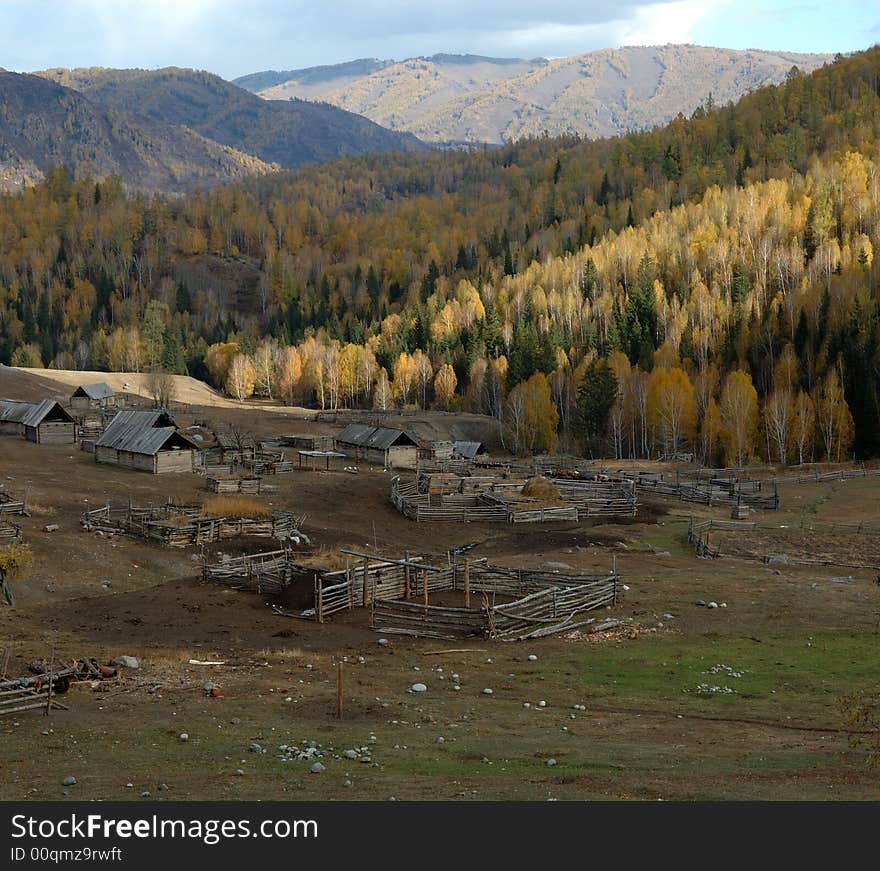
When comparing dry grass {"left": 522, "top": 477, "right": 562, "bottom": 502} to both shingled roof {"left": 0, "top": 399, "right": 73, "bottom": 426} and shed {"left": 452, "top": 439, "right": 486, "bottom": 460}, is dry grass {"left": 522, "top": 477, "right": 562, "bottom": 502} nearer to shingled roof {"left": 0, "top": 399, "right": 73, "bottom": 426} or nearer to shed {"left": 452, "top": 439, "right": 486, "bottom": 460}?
shed {"left": 452, "top": 439, "right": 486, "bottom": 460}

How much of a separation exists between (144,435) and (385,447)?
20.2 m

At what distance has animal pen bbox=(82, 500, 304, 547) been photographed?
47.0 metres

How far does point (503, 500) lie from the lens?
6450 centimetres

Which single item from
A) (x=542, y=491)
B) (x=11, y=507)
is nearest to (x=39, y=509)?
A: (x=11, y=507)

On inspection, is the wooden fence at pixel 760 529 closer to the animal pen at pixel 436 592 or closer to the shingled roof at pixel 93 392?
the animal pen at pixel 436 592

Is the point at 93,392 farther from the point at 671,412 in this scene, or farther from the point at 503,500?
the point at 503,500

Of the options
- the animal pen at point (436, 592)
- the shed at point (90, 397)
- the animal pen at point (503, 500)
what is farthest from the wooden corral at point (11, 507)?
the shed at point (90, 397)

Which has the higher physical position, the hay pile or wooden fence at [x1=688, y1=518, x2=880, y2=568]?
the hay pile

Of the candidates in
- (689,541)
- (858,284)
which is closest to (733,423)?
(858,284)

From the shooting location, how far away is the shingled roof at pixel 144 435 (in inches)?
2753

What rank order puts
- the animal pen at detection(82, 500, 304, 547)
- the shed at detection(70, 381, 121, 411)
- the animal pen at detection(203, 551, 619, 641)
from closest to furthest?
the animal pen at detection(203, 551, 619, 641)
the animal pen at detection(82, 500, 304, 547)
the shed at detection(70, 381, 121, 411)

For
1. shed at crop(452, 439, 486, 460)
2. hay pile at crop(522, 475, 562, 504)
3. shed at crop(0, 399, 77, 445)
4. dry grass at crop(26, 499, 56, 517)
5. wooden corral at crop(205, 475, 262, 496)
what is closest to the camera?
dry grass at crop(26, 499, 56, 517)

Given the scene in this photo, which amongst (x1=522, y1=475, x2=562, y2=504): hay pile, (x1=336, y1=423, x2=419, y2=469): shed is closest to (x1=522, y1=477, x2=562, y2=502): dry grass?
(x1=522, y1=475, x2=562, y2=504): hay pile

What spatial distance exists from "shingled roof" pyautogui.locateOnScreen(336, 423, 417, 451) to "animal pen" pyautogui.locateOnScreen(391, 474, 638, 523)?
12975 mm
